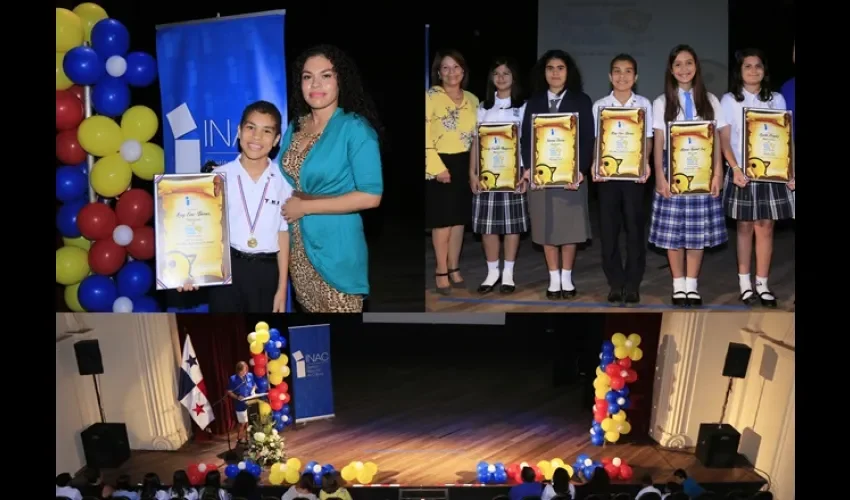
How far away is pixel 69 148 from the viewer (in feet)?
21.0

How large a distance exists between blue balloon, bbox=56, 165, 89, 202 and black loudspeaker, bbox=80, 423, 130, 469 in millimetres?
1982

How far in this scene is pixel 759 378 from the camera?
290 inches

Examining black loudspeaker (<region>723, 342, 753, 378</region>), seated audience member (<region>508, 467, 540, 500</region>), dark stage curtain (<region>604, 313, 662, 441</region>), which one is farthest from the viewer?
dark stage curtain (<region>604, 313, 662, 441</region>)

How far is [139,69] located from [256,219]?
1.20 meters

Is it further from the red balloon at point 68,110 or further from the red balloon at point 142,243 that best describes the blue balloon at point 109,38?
the red balloon at point 142,243

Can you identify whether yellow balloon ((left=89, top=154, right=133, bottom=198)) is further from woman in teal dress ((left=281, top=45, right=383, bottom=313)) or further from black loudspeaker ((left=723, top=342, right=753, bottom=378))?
black loudspeaker ((left=723, top=342, right=753, bottom=378))

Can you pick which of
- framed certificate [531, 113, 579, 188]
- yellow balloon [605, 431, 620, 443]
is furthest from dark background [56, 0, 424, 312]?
yellow balloon [605, 431, 620, 443]

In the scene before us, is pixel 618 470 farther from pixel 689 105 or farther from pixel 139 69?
pixel 139 69

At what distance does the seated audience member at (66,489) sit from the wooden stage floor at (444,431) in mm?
512

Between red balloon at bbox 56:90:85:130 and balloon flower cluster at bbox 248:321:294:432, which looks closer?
red balloon at bbox 56:90:85:130

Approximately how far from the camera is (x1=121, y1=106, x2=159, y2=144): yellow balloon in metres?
6.41

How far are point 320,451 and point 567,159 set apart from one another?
2.97m

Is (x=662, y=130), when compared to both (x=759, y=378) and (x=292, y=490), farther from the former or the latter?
(x=292, y=490)

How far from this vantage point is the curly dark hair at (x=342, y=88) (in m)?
6.38
